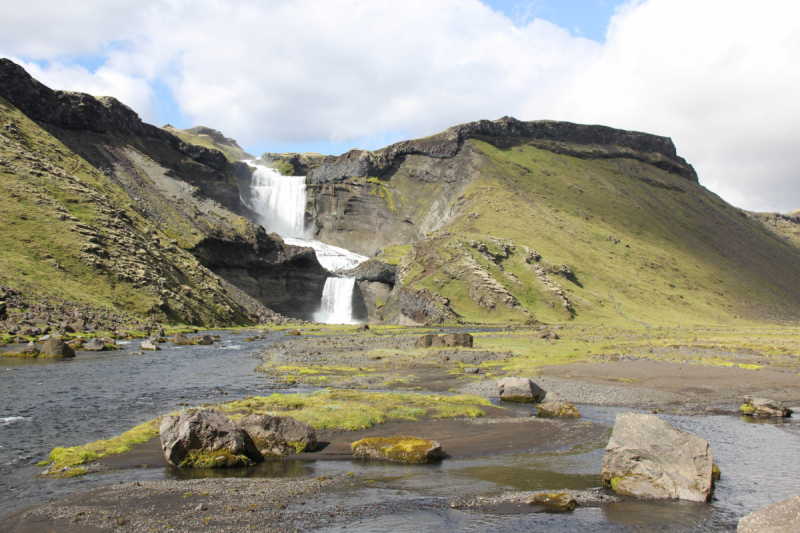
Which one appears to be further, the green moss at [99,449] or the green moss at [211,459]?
the green moss at [211,459]

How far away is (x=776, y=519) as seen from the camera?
6.99 m

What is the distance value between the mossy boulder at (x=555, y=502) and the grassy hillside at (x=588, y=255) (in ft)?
298

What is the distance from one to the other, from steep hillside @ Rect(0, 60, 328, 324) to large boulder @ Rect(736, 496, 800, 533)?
66.1 meters

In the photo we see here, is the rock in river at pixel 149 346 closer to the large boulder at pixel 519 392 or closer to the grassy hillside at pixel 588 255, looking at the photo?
the large boulder at pixel 519 392

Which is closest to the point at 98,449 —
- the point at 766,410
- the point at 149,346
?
the point at 766,410

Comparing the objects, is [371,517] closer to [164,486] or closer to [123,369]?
[164,486]

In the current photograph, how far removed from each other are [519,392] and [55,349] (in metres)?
32.7

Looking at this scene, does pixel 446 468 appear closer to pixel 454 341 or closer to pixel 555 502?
pixel 555 502

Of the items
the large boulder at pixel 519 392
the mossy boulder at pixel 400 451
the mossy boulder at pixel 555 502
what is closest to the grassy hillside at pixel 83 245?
the large boulder at pixel 519 392

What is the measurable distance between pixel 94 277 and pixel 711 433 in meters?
71.1

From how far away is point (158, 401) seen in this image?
2311 centimetres

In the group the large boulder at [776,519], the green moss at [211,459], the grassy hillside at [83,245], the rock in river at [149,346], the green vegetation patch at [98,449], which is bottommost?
the rock in river at [149,346]

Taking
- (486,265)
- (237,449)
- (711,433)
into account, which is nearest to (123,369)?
(237,449)

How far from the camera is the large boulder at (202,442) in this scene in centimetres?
1370
